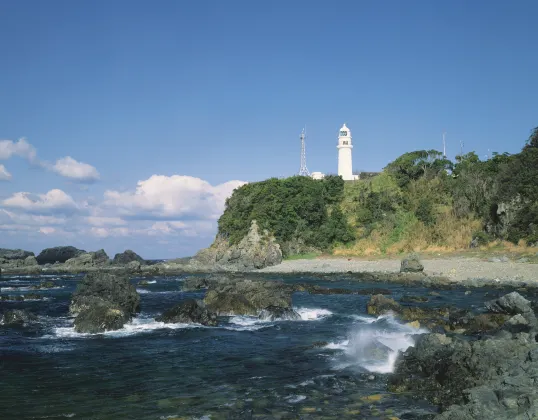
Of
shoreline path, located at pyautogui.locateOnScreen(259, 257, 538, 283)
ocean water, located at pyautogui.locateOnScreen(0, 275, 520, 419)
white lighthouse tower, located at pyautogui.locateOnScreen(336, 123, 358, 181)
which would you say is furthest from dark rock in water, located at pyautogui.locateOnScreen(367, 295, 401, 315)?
white lighthouse tower, located at pyautogui.locateOnScreen(336, 123, 358, 181)

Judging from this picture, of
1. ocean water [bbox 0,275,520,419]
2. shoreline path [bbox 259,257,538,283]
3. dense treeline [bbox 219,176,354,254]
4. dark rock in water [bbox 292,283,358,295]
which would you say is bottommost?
ocean water [bbox 0,275,520,419]

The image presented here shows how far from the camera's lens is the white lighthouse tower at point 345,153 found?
82.7 m

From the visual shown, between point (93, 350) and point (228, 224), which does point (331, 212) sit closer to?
point (228, 224)

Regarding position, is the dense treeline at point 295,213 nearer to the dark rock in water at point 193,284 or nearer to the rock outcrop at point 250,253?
the rock outcrop at point 250,253

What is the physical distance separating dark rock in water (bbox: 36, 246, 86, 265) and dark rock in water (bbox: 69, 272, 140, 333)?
3292 inches

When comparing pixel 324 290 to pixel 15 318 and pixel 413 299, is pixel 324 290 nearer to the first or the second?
pixel 413 299

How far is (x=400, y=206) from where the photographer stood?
66500mm

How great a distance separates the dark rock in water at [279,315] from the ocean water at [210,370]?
2.35ft

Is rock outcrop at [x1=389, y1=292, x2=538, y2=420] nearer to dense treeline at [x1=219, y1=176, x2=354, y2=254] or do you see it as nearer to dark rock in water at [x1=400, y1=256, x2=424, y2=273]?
dark rock in water at [x1=400, y1=256, x2=424, y2=273]

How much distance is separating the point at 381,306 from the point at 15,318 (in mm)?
18752

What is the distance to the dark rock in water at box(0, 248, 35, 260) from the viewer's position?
93.0 metres

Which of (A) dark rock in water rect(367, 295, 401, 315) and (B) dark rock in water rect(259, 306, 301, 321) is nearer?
(B) dark rock in water rect(259, 306, 301, 321)

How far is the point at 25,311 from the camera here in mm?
24578

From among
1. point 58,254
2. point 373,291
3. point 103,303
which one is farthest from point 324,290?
point 58,254
